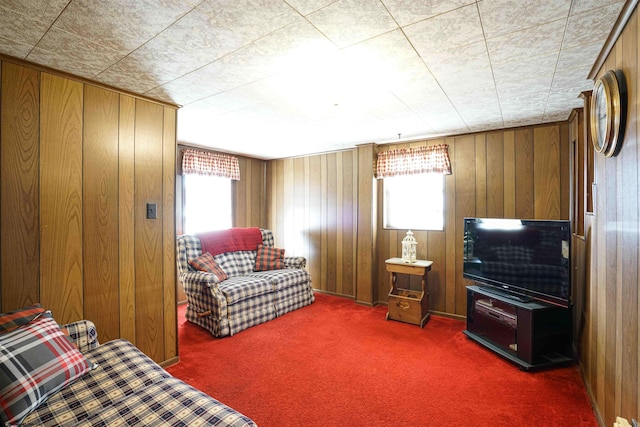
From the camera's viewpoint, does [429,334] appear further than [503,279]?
Yes

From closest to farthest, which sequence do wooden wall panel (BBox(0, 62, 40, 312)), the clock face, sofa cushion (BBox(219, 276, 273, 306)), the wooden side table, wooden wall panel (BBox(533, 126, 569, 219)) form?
the clock face < wooden wall panel (BBox(0, 62, 40, 312)) < wooden wall panel (BBox(533, 126, 569, 219)) < sofa cushion (BBox(219, 276, 273, 306)) < the wooden side table

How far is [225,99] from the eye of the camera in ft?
8.38

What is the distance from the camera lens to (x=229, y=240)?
4246mm

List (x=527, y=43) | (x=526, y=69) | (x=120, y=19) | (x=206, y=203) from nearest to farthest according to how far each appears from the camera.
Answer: (x=120, y=19)
(x=527, y=43)
(x=526, y=69)
(x=206, y=203)

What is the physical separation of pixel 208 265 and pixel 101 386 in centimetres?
216

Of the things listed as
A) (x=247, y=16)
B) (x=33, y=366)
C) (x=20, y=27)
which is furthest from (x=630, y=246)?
(x=20, y=27)

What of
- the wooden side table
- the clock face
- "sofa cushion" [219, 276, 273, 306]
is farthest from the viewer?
the wooden side table

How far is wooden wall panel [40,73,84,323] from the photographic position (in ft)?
6.48

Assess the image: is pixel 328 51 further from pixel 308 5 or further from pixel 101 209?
pixel 101 209

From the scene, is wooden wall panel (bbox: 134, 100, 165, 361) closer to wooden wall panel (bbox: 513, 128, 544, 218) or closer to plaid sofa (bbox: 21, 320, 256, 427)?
plaid sofa (bbox: 21, 320, 256, 427)

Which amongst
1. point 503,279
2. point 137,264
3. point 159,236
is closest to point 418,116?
point 503,279

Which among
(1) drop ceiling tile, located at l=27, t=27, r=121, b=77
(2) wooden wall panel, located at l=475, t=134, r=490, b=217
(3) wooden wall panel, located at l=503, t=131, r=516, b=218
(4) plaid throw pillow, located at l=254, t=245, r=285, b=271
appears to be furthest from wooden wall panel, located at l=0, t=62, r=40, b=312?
(3) wooden wall panel, located at l=503, t=131, r=516, b=218

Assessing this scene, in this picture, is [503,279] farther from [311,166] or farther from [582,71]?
[311,166]

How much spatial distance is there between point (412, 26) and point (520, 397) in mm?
2592
